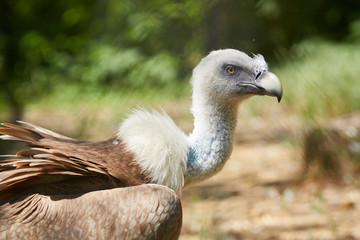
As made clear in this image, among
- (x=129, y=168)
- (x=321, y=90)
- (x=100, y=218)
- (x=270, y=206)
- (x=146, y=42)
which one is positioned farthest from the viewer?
(x=321, y=90)

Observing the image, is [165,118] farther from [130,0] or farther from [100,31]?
[100,31]

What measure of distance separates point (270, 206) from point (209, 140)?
9.97ft

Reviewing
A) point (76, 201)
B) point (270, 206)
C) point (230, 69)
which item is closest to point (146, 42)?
point (230, 69)

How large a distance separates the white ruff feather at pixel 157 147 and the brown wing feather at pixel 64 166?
0.07m

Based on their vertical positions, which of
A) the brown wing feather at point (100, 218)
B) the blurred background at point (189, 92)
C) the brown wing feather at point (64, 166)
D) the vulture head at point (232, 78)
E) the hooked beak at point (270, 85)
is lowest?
the brown wing feather at point (100, 218)

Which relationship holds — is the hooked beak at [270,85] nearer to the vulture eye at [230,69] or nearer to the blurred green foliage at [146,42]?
the vulture eye at [230,69]

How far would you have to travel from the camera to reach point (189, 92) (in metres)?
4.85

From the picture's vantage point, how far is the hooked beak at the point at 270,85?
3338mm

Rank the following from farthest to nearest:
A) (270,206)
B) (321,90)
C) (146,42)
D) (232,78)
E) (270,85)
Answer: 1. (321,90)
2. (270,206)
3. (146,42)
4. (232,78)
5. (270,85)

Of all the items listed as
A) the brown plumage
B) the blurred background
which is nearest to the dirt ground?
the blurred background

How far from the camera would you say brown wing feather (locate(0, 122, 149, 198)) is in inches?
116

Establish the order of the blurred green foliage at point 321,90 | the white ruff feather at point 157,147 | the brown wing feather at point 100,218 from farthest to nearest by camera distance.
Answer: the blurred green foliage at point 321,90
the white ruff feather at point 157,147
the brown wing feather at point 100,218

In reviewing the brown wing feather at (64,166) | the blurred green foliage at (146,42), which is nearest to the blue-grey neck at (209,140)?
the brown wing feather at (64,166)

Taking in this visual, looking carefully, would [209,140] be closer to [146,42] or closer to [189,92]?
[189,92]
